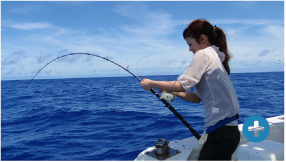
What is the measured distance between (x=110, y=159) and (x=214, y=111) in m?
3.55

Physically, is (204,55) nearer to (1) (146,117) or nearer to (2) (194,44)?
(2) (194,44)

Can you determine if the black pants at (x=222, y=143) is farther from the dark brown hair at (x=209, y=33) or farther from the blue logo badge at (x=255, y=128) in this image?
the blue logo badge at (x=255, y=128)

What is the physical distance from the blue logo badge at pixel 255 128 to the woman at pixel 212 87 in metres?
1.27

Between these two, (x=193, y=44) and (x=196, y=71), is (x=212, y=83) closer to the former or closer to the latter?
(x=196, y=71)

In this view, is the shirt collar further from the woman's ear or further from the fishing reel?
the fishing reel

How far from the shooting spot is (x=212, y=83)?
1.46m

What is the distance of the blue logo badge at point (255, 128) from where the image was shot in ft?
8.51

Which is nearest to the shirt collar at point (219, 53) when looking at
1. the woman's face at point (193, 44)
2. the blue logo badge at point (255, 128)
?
the woman's face at point (193, 44)

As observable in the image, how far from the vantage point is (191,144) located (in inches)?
93.7

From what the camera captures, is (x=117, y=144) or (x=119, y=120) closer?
(x=117, y=144)

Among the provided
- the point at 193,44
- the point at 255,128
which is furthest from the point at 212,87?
the point at 255,128

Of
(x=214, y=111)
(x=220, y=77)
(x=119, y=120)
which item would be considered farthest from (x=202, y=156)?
(x=119, y=120)

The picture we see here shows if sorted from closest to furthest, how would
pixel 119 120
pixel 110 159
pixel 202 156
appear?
1. pixel 202 156
2. pixel 110 159
3. pixel 119 120

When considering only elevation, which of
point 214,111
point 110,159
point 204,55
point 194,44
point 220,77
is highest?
point 194,44
